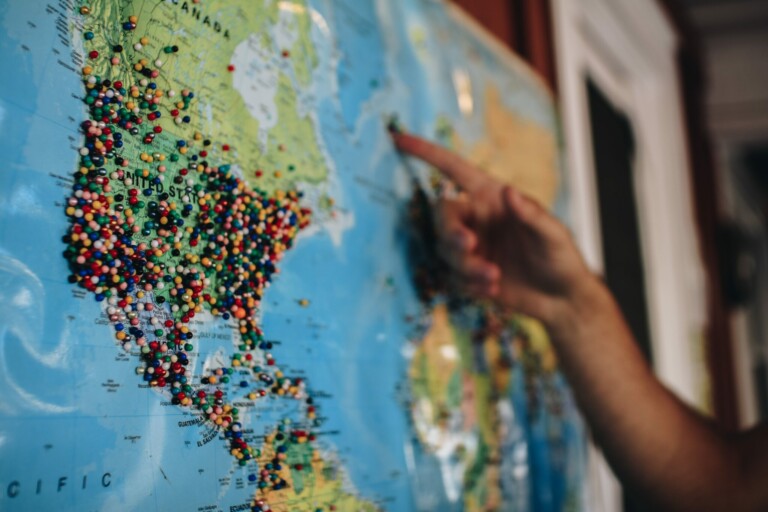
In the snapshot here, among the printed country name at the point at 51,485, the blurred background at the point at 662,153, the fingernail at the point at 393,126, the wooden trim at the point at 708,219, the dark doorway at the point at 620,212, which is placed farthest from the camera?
the wooden trim at the point at 708,219

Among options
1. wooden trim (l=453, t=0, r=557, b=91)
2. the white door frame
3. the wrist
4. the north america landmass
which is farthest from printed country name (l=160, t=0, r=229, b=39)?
the white door frame

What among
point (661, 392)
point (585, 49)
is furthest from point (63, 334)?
point (585, 49)

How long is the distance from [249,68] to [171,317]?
0.29 meters

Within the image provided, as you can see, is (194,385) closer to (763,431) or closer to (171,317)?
(171,317)

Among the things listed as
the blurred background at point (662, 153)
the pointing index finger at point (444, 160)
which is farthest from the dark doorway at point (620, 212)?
the pointing index finger at point (444, 160)

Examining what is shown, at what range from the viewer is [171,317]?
61 cm

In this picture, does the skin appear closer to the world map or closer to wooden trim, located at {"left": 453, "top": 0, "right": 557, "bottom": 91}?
the world map

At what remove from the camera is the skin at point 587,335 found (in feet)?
3.17

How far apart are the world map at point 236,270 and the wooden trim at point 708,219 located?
2119mm

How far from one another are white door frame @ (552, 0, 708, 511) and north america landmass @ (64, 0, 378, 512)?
0.95m

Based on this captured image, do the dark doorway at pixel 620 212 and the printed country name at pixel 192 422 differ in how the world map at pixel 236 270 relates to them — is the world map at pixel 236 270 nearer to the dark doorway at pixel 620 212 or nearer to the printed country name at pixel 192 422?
the printed country name at pixel 192 422

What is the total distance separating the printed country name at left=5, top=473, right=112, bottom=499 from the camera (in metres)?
0.48

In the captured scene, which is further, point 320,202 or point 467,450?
point 467,450

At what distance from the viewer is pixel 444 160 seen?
3.24ft
